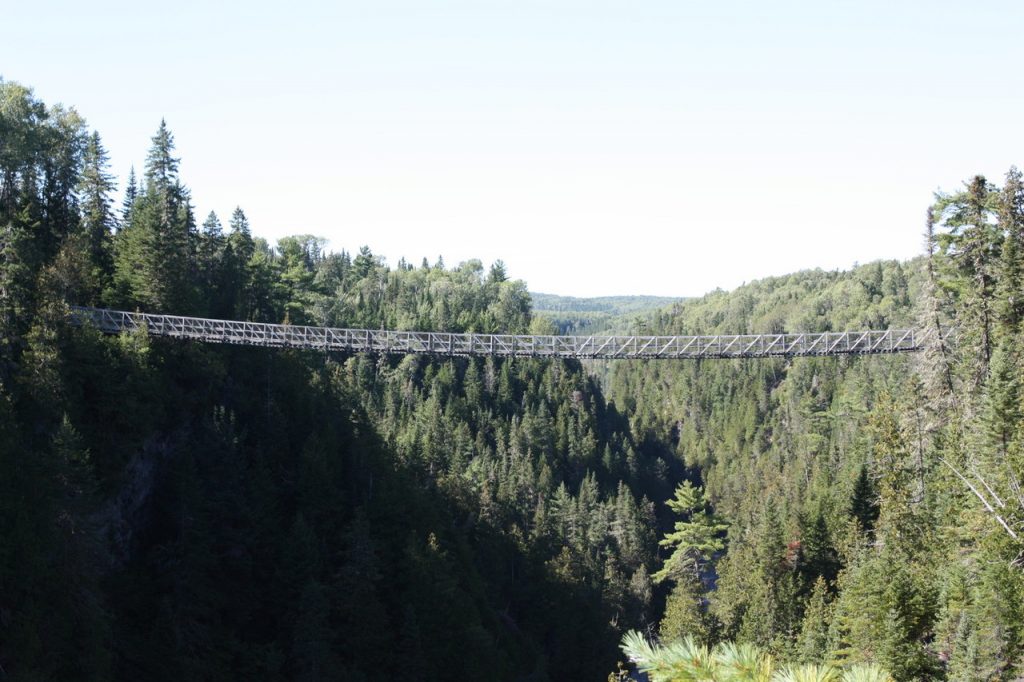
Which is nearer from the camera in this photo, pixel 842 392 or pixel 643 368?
pixel 842 392

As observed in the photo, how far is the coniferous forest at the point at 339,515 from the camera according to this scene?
3278 centimetres

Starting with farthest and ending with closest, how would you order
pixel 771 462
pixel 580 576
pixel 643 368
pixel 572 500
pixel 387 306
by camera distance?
pixel 643 368
pixel 387 306
pixel 771 462
pixel 572 500
pixel 580 576

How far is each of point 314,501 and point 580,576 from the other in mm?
29240

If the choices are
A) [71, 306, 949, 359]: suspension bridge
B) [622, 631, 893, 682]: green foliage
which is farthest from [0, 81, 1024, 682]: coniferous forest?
[71, 306, 949, 359]: suspension bridge

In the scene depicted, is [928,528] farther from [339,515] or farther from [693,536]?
[339,515]

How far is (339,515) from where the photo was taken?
2149 inches

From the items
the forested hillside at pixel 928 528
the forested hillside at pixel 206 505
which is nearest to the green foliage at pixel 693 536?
the forested hillside at pixel 928 528

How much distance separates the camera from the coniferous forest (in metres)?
32.8

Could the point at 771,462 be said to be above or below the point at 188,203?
below

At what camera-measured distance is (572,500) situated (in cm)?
9125

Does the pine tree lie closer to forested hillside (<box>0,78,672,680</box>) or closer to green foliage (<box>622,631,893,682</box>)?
forested hillside (<box>0,78,672,680</box>)

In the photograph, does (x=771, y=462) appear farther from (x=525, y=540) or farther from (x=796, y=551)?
(x=796, y=551)

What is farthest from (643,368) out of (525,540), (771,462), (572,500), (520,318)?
(525,540)

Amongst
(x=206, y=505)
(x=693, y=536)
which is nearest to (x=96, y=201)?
(x=206, y=505)
